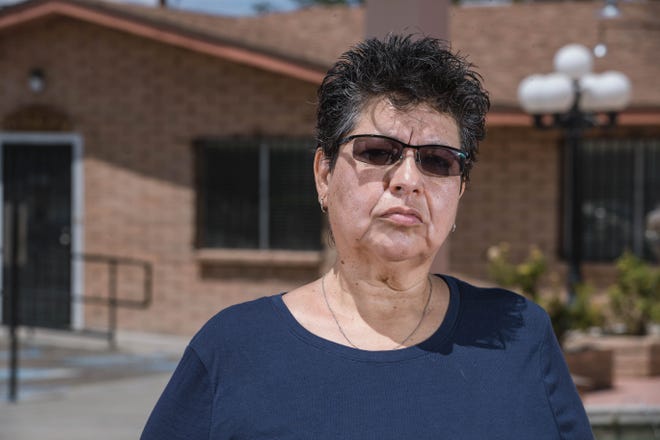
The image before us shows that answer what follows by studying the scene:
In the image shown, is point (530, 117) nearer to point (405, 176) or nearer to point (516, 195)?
point (516, 195)

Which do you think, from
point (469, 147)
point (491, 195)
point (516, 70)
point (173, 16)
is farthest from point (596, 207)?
point (469, 147)

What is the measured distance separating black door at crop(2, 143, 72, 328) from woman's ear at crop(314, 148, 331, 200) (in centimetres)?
1193

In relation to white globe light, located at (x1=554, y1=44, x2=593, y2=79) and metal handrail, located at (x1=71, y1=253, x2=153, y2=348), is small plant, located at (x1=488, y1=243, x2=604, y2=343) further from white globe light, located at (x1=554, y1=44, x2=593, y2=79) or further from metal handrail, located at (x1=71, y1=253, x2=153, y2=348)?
metal handrail, located at (x1=71, y1=253, x2=153, y2=348)

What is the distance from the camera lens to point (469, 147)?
239 centimetres

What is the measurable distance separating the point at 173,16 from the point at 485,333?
44.5ft

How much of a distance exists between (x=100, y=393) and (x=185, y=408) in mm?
7447

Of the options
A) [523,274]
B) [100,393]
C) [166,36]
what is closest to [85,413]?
[100,393]

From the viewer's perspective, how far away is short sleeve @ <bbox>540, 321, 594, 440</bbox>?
2215mm

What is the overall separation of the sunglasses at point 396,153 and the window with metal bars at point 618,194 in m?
11.1

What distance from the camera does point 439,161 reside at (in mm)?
2277

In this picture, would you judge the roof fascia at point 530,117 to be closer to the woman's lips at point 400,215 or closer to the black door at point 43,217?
the black door at point 43,217

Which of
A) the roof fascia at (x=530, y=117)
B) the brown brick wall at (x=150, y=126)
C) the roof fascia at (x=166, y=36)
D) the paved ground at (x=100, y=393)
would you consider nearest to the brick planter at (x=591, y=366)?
the paved ground at (x=100, y=393)

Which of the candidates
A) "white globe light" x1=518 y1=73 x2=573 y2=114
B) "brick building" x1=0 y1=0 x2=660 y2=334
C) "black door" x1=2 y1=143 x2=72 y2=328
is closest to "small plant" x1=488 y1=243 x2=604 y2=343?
"white globe light" x1=518 y1=73 x2=573 y2=114

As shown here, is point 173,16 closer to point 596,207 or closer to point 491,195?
point 491,195
